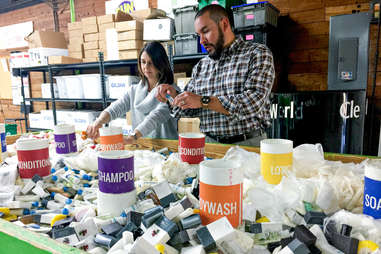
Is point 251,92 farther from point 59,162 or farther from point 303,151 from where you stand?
point 59,162

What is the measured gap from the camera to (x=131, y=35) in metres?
3.25

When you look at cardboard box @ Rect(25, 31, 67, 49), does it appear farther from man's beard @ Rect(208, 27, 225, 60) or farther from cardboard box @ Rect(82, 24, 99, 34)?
man's beard @ Rect(208, 27, 225, 60)

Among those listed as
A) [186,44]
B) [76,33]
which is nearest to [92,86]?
[76,33]

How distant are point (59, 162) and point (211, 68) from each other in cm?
96

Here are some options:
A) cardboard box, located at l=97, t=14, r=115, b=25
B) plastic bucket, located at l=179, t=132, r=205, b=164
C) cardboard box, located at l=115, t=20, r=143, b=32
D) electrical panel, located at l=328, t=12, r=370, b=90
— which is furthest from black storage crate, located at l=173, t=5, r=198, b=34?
plastic bucket, located at l=179, t=132, r=205, b=164

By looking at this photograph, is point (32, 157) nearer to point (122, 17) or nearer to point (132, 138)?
point (132, 138)

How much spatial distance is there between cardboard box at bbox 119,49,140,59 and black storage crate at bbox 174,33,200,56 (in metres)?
0.59

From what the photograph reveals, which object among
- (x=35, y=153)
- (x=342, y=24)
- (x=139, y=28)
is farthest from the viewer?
(x=139, y=28)

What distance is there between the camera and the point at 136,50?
10.7ft

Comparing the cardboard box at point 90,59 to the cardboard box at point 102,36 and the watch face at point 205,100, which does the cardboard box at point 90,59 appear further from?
the watch face at point 205,100

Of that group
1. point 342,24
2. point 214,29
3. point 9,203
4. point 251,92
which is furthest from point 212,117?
point 342,24

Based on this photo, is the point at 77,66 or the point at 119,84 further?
the point at 77,66

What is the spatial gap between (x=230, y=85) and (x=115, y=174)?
1019 mm

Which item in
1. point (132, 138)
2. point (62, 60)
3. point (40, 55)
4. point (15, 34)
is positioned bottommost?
point (132, 138)
